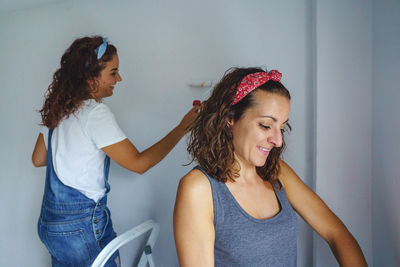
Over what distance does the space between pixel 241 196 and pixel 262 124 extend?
252 mm

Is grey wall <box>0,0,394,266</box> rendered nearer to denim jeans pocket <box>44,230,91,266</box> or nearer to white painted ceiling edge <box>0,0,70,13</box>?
white painted ceiling edge <box>0,0,70,13</box>

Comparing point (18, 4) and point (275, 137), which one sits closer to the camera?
point (275, 137)

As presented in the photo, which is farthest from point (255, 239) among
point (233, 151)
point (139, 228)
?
point (139, 228)

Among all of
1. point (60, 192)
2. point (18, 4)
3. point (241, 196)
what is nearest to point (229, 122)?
point (241, 196)

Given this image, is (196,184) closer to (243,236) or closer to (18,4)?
(243,236)

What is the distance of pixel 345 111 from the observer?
1.11 metres

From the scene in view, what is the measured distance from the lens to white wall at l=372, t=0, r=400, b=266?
3.00 ft

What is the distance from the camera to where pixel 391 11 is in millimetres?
938

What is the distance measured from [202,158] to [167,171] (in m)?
0.57

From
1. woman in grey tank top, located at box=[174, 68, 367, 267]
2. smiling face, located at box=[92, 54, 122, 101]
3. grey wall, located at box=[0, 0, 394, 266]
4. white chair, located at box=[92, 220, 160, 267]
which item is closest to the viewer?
woman in grey tank top, located at box=[174, 68, 367, 267]

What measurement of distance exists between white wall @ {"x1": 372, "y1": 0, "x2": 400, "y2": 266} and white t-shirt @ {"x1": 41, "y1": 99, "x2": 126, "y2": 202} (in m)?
0.98


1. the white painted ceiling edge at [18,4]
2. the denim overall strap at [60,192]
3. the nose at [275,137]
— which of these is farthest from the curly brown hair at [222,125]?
the white painted ceiling edge at [18,4]

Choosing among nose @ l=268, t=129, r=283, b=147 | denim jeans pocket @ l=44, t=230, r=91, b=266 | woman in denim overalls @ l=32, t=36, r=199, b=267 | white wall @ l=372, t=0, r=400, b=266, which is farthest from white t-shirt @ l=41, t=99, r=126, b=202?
white wall @ l=372, t=0, r=400, b=266

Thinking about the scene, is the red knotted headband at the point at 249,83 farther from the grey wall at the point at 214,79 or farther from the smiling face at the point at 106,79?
the smiling face at the point at 106,79
